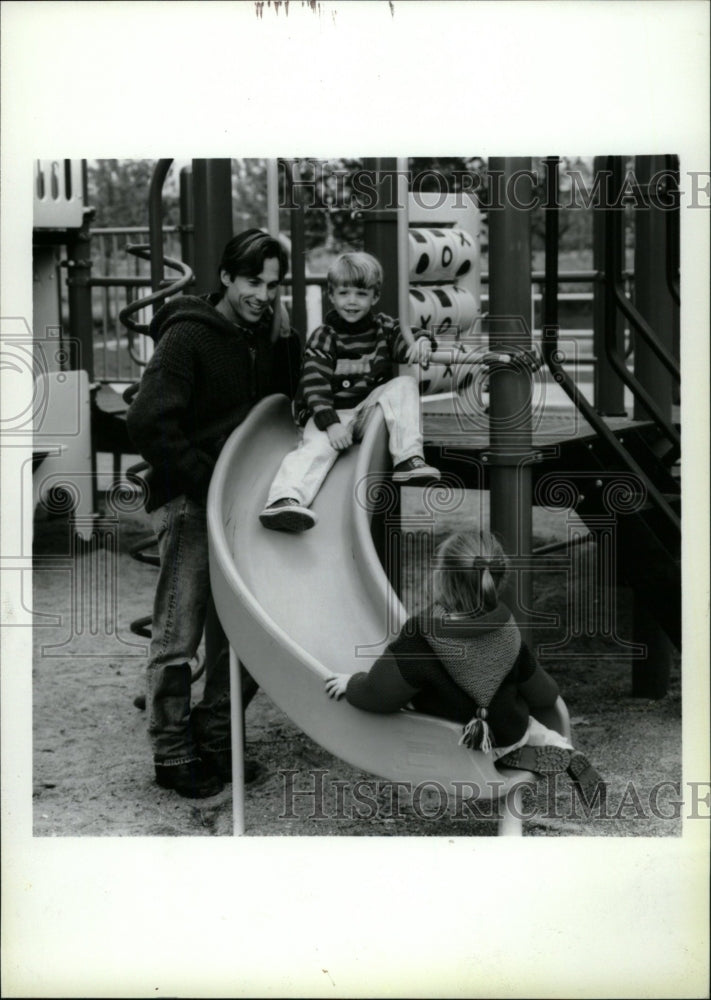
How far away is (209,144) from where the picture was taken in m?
3.57

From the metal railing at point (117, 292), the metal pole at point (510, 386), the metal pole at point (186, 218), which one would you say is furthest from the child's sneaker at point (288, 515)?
the metal railing at point (117, 292)

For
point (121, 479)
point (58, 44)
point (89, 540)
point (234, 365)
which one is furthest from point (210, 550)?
point (121, 479)

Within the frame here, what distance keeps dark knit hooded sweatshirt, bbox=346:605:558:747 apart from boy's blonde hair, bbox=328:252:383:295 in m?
1.19

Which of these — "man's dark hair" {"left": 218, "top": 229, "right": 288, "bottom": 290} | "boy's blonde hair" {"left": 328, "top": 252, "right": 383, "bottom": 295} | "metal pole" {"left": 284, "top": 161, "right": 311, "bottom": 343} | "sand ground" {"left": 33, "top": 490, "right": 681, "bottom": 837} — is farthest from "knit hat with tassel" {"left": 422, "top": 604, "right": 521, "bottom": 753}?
"metal pole" {"left": 284, "top": 161, "right": 311, "bottom": 343}

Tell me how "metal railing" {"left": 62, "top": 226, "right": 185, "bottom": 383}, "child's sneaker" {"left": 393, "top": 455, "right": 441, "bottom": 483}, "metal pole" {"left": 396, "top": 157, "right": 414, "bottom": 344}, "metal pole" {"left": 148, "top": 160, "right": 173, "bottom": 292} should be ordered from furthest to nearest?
"metal railing" {"left": 62, "top": 226, "right": 185, "bottom": 383} → "metal pole" {"left": 148, "top": 160, "right": 173, "bottom": 292} → "metal pole" {"left": 396, "top": 157, "right": 414, "bottom": 344} → "child's sneaker" {"left": 393, "top": 455, "right": 441, "bottom": 483}

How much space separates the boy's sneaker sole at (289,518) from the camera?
13.1 feet

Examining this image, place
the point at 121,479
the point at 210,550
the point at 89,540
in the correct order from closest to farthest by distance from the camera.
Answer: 1. the point at 210,550
2. the point at 89,540
3. the point at 121,479

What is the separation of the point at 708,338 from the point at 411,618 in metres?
1.02

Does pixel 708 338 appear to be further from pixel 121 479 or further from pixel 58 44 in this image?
pixel 121 479

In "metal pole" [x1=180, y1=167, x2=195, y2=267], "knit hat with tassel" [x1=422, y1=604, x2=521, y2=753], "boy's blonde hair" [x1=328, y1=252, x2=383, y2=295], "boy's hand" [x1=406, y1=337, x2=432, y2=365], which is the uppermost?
"metal pole" [x1=180, y1=167, x2=195, y2=267]

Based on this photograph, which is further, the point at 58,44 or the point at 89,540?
the point at 89,540

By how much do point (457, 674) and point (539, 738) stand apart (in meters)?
0.27

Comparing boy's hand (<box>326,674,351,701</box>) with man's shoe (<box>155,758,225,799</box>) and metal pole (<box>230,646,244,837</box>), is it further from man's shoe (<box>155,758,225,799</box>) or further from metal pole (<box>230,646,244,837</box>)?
man's shoe (<box>155,758,225,799</box>)

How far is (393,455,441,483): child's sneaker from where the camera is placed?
4.01 meters
